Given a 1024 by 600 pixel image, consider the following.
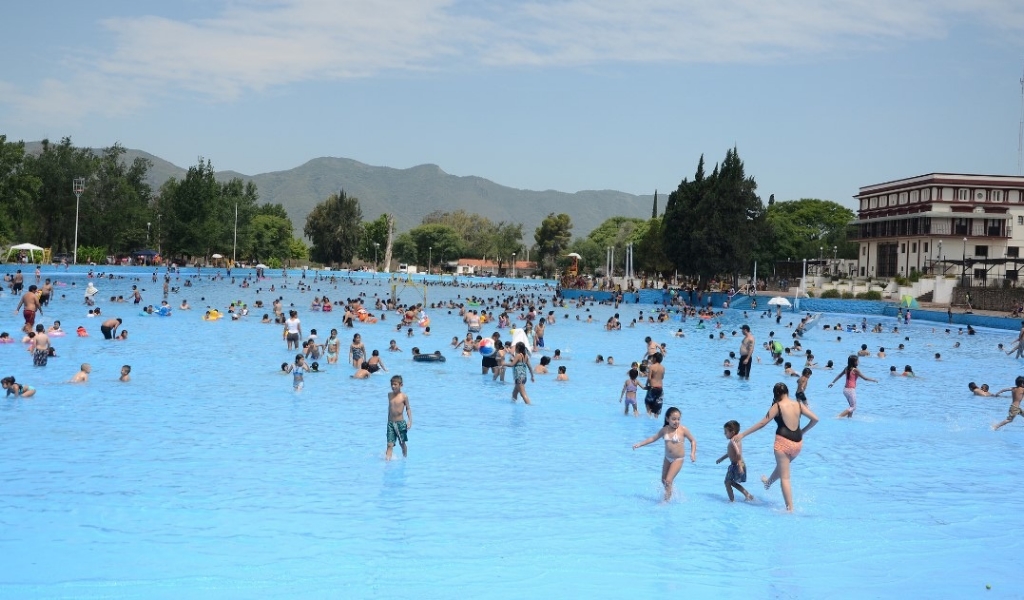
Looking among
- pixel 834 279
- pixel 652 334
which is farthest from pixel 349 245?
pixel 652 334

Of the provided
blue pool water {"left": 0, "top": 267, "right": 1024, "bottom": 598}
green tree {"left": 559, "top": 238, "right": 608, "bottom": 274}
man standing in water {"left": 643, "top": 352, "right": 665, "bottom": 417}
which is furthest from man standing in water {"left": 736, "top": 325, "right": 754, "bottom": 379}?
green tree {"left": 559, "top": 238, "right": 608, "bottom": 274}

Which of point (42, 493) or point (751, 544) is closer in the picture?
point (751, 544)

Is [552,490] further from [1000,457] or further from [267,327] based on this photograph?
[267,327]

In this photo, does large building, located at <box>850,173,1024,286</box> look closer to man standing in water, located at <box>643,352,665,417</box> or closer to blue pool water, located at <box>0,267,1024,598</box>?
blue pool water, located at <box>0,267,1024,598</box>

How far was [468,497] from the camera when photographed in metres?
10.8

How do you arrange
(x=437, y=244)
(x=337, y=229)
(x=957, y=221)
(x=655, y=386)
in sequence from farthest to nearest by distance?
1. (x=437, y=244)
2. (x=337, y=229)
3. (x=957, y=221)
4. (x=655, y=386)

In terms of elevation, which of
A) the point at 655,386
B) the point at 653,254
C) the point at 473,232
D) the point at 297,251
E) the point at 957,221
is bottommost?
the point at 655,386

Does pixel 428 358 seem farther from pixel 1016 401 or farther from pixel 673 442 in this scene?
pixel 673 442

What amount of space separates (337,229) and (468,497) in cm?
12497

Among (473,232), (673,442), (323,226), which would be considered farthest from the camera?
(473,232)

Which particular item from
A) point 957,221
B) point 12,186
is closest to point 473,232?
point 12,186

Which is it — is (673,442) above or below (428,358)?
above

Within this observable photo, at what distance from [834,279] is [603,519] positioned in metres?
63.7

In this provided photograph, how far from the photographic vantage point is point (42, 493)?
408 inches
